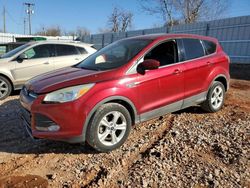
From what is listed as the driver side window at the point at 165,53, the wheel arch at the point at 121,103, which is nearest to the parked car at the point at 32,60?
the driver side window at the point at 165,53

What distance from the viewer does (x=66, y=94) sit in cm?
391

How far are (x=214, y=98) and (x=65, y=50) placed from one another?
507 cm

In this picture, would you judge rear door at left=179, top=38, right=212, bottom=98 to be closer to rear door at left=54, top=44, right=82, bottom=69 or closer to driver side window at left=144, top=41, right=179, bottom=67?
driver side window at left=144, top=41, right=179, bottom=67

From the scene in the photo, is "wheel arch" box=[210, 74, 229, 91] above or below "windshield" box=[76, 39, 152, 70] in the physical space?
below

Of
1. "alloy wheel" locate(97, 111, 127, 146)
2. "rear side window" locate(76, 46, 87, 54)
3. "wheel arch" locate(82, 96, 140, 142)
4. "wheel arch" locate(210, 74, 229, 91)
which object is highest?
"rear side window" locate(76, 46, 87, 54)

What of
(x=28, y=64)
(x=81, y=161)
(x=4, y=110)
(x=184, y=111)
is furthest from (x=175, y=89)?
(x=28, y=64)

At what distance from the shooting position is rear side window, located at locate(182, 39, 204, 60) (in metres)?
5.30

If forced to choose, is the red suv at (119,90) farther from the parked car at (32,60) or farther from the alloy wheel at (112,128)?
the parked car at (32,60)

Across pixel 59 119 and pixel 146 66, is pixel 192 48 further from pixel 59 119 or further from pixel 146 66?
pixel 59 119

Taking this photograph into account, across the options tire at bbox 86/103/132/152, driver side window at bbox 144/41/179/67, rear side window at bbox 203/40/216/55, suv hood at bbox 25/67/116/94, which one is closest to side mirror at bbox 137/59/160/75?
driver side window at bbox 144/41/179/67

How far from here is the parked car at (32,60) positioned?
814cm

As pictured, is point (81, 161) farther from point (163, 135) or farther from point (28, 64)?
point (28, 64)

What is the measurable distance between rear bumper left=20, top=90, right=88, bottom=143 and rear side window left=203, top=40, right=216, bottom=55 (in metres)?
3.04

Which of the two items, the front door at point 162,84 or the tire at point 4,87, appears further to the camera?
the tire at point 4,87
